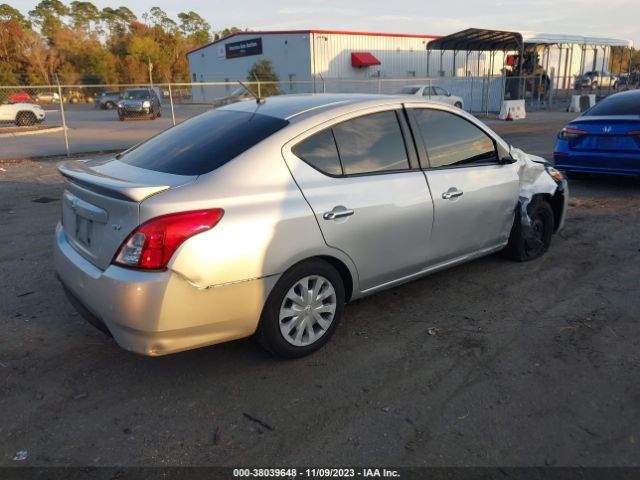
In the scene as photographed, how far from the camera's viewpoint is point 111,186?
294 centimetres

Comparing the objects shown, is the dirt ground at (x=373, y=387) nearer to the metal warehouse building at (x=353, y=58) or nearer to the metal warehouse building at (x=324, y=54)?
the metal warehouse building at (x=353, y=58)

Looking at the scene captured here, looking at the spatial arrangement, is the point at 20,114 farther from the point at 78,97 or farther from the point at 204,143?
the point at 78,97

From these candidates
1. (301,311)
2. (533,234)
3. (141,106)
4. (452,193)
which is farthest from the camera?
(141,106)

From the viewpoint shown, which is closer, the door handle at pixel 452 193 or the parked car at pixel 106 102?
the door handle at pixel 452 193

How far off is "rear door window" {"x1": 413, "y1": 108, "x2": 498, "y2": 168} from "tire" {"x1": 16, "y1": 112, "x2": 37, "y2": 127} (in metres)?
23.4

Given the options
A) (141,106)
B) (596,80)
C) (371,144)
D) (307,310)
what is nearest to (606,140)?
(371,144)

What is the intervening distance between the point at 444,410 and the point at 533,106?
105 feet

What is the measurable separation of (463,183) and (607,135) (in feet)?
15.9

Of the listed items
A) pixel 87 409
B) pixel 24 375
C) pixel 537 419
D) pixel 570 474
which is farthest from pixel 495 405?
pixel 24 375

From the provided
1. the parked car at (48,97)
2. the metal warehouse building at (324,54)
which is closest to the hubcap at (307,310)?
the metal warehouse building at (324,54)

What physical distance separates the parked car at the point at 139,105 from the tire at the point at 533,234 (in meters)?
26.4

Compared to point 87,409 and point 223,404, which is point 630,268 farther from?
point 87,409

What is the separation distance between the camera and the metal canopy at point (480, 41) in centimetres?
2552

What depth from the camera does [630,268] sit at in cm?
498
